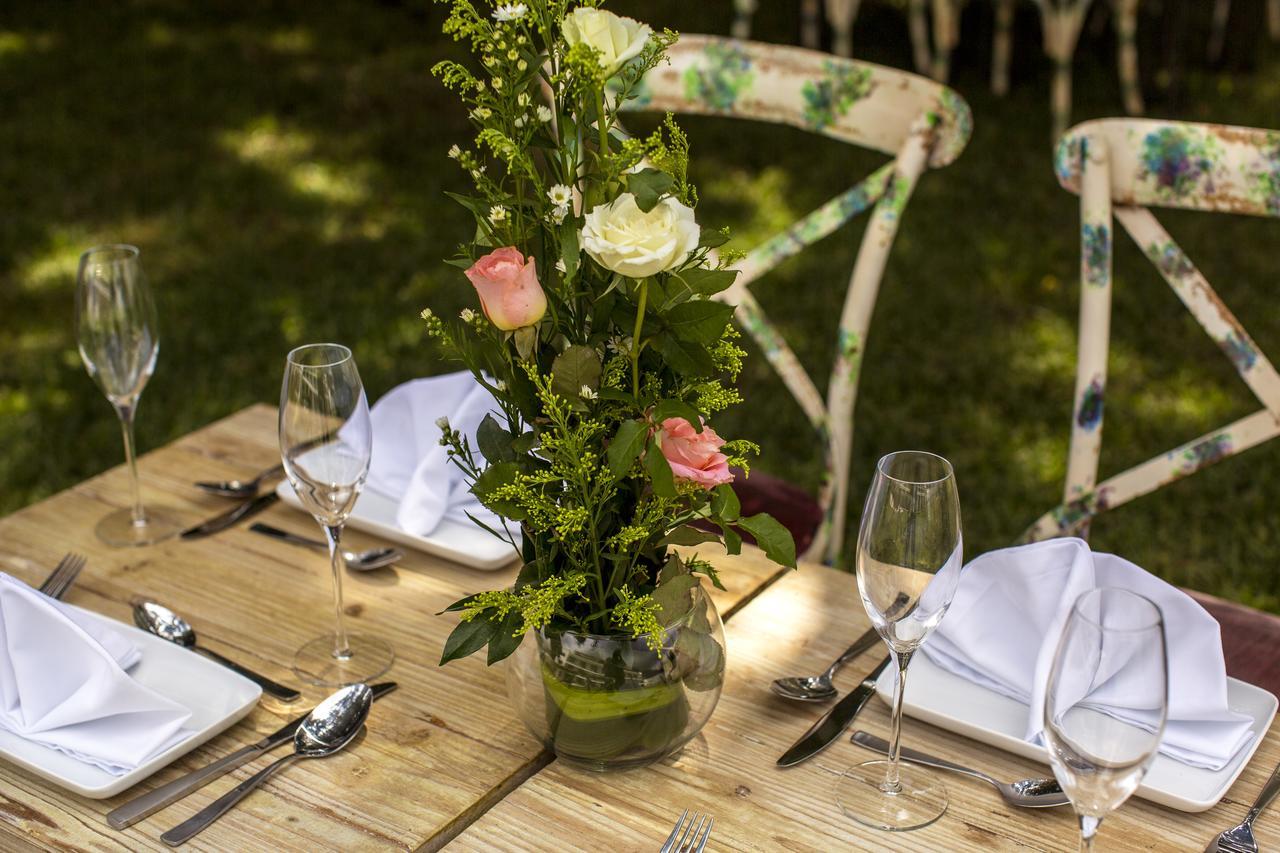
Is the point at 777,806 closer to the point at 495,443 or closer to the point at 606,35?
the point at 495,443

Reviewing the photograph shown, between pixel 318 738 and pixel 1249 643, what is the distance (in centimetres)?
105

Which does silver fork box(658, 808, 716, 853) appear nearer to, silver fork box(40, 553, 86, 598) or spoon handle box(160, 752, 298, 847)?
spoon handle box(160, 752, 298, 847)

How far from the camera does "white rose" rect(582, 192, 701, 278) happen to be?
0.87 m

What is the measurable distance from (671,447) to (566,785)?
0.30m

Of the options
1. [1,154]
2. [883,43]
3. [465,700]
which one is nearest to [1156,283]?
[883,43]

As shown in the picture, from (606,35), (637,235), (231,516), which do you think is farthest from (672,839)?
(231,516)

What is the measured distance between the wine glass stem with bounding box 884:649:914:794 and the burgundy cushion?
0.58 meters

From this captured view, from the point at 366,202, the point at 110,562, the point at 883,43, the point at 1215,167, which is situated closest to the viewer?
the point at 110,562

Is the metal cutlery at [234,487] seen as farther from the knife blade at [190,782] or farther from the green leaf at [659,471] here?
the green leaf at [659,471]

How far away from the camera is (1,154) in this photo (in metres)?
4.93

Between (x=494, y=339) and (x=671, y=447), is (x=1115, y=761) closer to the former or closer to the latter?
(x=671, y=447)

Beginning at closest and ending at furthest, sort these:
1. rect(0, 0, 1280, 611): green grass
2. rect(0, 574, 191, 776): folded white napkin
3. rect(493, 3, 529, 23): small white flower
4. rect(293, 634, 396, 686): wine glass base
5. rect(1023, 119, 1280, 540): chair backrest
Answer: rect(493, 3, 529, 23): small white flower
rect(0, 574, 191, 776): folded white napkin
rect(293, 634, 396, 686): wine glass base
rect(1023, 119, 1280, 540): chair backrest
rect(0, 0, 1280, 611): green grass

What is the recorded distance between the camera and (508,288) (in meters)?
0.91

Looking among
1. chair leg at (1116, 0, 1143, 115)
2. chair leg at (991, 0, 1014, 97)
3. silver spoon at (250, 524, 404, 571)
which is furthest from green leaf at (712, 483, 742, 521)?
chair leg at (991, 0, 1014, 97)
